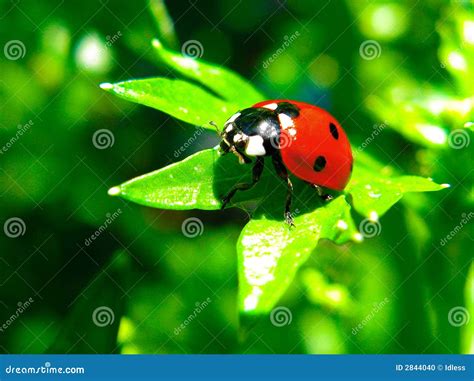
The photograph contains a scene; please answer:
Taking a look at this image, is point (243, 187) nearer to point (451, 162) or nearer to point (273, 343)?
point (451, 162)

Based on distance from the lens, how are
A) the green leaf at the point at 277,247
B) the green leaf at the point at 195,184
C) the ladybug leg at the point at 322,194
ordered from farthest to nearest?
the ladybug leg at the point at 322,194, the green leaf at the point at 195,184, the green leaf at the point at 277,247

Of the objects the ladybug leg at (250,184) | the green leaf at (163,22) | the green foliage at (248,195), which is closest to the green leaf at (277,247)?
the green foliage at (248,195)

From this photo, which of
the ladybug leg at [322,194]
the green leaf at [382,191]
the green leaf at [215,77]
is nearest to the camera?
the green leaf at [382,191]

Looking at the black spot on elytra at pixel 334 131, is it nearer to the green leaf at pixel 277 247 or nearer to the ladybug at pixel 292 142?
the ladybug at pixel 292 142

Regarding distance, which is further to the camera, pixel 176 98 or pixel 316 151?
pixel 316 151

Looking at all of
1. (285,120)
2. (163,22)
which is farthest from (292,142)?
(163,22)

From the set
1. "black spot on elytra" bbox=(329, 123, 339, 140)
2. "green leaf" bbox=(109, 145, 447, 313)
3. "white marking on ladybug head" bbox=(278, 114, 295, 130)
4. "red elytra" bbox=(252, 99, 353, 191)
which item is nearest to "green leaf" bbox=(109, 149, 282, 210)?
"green leaf" bbox=(109, 145, 447, 313)

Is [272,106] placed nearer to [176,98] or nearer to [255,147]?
[255,147]
